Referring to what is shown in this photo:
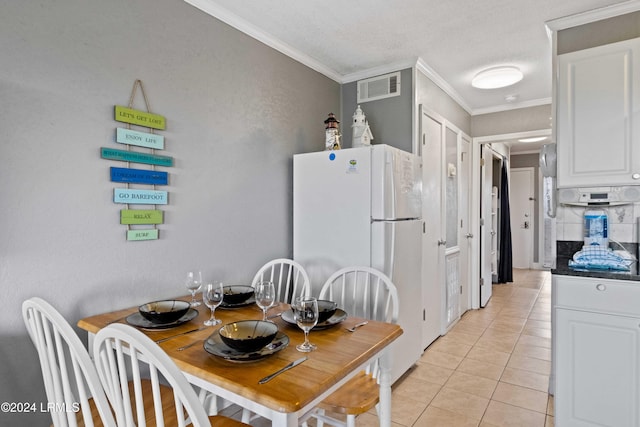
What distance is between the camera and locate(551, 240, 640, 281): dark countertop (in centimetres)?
180

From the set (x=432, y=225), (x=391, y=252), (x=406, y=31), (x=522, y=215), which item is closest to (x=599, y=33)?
(x=406, y=31)

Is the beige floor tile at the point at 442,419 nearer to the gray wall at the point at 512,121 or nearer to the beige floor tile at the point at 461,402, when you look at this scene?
the beige floor tile at the point at 461,402

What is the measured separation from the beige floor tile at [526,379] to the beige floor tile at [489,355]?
5.8 inches

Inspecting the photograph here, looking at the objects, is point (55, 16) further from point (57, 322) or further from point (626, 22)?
point (626, 22)

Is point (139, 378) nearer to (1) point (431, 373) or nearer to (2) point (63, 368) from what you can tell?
(2) point (63, 368)

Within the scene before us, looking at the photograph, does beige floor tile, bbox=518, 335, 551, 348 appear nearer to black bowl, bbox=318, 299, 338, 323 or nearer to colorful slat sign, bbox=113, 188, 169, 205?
black bowl, bbox=318, 299, 338, 323

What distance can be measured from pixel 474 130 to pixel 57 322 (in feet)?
15.0

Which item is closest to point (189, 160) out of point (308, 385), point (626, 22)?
point (308, 385)

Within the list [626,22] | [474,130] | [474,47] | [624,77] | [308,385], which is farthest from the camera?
[474,130]

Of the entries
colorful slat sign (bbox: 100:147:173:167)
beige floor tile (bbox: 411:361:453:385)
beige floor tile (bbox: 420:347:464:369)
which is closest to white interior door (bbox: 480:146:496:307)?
beige floor tile (bbox: 420:347:464:369)

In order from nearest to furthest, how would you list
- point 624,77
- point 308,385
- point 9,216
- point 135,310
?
point 308,385, point 9,216, point 135,310, point 624,77

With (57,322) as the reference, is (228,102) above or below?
above

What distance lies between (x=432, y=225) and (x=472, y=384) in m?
1.33

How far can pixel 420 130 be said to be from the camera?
3.00 meters
